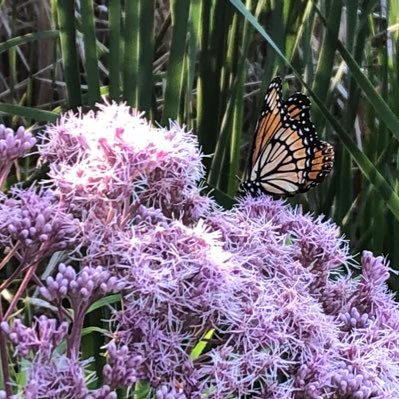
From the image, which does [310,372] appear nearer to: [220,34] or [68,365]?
[68,365]

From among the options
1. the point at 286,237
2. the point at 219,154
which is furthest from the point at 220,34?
the point at 286,237

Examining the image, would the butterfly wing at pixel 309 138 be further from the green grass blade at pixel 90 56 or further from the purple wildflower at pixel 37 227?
the purple wildflower at pixel 37 227

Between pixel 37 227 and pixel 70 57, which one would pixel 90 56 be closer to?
pixel 70 57

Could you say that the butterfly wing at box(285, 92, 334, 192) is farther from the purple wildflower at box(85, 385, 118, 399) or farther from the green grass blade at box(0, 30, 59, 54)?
the purple wildflower at box(85, 385, 118, 399)

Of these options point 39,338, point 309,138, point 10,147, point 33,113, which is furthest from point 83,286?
point 309,138

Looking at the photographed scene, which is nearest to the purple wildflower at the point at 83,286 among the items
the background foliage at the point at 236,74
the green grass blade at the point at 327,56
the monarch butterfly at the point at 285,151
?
the background foliage at the point at 236,74
